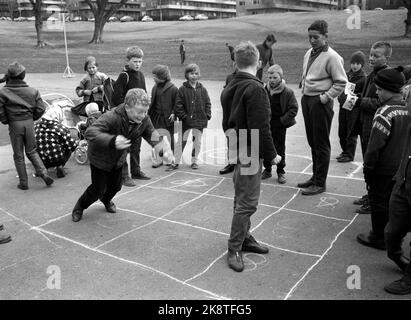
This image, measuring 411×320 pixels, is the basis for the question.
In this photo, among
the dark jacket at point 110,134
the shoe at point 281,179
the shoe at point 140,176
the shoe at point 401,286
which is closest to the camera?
the shoe at point 401,286

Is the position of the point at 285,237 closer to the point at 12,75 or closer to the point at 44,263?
the point at 44,263

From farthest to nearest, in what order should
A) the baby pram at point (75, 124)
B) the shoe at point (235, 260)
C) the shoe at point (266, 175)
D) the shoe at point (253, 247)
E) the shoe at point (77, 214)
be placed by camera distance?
1. the baby pram at point (75, 124)
2. the shoe at point (266, 175)
3. the shoe at point (77, 214)
4. the shoe at point (253, 247)
5. the shoe at point (235, 260)

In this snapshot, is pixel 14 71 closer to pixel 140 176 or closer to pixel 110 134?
pixel 140 176

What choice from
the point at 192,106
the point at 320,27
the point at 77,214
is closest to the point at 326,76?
the point at 320,27

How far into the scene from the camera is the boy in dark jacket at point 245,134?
357 cm

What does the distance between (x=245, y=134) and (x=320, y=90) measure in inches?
83.6

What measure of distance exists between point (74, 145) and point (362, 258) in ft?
14.8

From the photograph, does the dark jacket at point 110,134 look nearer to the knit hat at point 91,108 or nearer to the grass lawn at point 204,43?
the knit hat at point 91,108

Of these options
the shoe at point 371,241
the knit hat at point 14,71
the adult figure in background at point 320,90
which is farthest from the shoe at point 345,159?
the knit hat at point 14,71

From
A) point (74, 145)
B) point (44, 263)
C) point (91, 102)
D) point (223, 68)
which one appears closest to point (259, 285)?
point (44, 263)

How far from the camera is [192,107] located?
6848mm

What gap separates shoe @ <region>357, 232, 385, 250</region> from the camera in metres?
4.12

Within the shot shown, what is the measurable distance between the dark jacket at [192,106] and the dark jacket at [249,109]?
3.08 metres


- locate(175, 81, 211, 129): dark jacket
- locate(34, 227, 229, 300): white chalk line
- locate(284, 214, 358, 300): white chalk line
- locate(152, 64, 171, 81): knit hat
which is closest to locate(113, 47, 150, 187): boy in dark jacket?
locate(152, 64, 171, 81): knit hat
